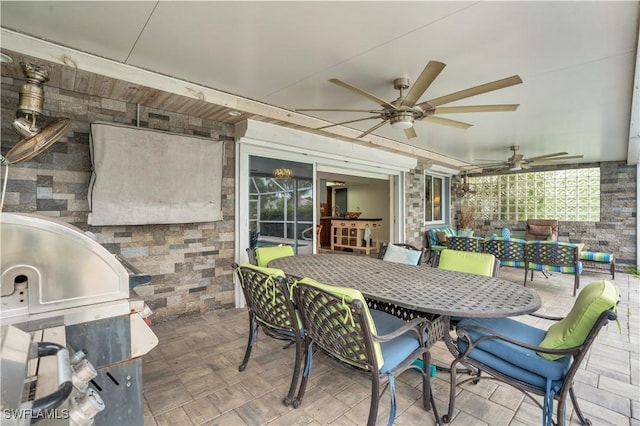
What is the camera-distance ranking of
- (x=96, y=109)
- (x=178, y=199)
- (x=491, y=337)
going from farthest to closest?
(x=178, y=199)
(x=96, y=109)
(x=491, y=337)

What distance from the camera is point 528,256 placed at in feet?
15.7

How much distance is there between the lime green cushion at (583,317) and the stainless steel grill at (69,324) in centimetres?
191

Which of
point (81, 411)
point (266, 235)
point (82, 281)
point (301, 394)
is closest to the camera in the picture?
point (81, 411)

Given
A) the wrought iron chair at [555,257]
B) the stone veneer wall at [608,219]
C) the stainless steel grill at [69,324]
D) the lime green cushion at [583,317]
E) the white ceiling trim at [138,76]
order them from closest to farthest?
the stainless steel grill at [69,324] → the lime green cushion at [583,317] → the white ceiling trim at [138,76] → the wrought iron chair at [555,257] → the stone veneer wall at [608,219]

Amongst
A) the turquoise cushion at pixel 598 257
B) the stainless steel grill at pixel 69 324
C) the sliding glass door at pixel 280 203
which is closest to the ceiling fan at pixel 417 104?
the stainless steel grill at pixel 69 324

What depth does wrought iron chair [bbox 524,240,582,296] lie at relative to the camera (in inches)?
175

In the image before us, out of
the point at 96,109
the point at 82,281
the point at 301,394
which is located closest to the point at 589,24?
the point at 301,394

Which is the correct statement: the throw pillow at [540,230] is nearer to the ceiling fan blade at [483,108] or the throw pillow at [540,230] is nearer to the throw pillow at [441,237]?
the throw pillow at [441,237]

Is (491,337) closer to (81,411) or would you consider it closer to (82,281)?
(81,411)

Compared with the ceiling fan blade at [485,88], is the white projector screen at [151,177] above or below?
below

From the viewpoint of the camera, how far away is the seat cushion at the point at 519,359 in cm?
143

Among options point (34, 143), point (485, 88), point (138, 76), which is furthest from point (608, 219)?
point (34, 143)

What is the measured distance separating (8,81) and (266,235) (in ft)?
9.34

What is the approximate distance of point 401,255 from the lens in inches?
123
